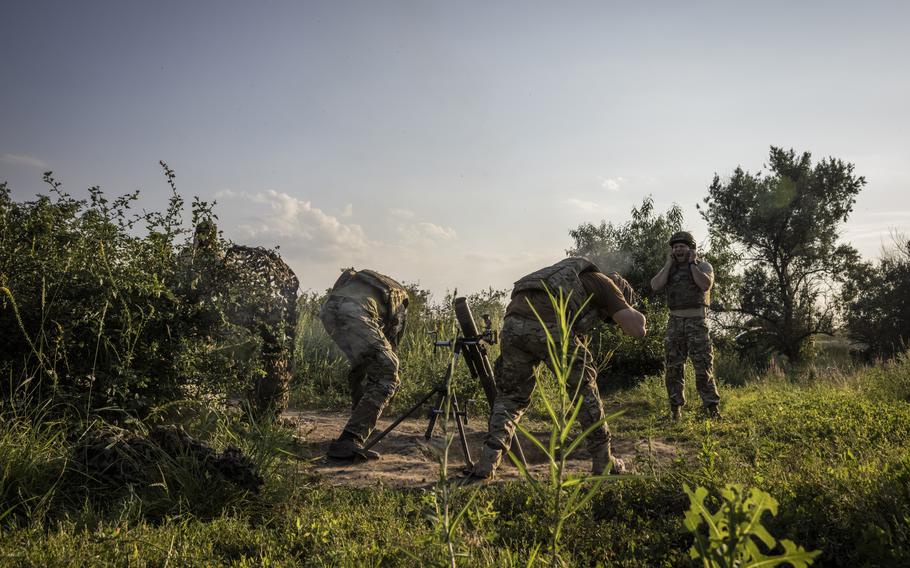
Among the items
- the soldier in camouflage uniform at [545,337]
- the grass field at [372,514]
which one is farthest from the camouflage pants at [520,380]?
the grass field at [372,514]

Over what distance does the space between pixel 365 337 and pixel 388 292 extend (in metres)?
0.64

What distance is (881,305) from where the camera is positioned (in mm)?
18703

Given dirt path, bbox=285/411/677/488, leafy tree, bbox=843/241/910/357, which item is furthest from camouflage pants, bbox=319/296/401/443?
leafy tree, bbox=843/241/910/357

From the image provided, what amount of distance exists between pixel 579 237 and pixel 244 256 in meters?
16.9

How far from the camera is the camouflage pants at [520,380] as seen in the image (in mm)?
4516

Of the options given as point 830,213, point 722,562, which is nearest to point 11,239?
point 722,562

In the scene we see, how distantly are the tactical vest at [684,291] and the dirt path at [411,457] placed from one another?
2121mm

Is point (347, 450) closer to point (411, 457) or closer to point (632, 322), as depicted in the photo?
point (411, 457)

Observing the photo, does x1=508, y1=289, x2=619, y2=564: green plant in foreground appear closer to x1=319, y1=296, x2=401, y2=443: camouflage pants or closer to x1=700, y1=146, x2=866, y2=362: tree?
x1=319, y1=296, x2=401, y2=443: camouflage pants

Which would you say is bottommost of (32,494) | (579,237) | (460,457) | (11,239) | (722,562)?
(460,457)

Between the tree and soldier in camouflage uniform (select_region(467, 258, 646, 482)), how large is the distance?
17705mm

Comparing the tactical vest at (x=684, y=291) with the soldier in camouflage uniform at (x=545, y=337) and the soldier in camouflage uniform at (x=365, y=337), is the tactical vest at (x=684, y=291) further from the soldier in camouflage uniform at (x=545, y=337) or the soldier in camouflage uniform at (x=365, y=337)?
the soldier in camouflage uniform at (x=365, y=337)

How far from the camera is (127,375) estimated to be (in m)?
4.29

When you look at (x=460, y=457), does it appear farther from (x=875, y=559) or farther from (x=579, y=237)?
(x=579, y=237)
